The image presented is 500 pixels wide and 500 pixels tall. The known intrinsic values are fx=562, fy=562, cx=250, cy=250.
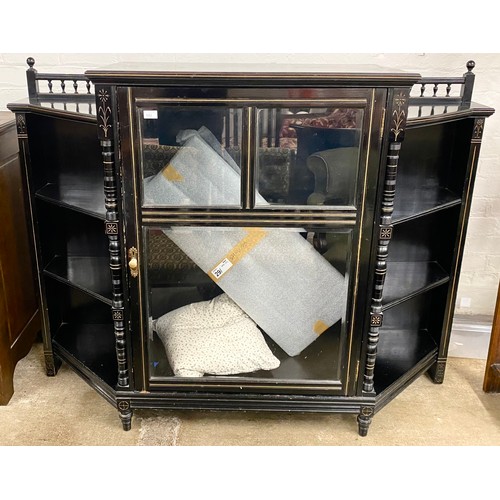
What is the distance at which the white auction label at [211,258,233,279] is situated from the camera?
5.36 ft

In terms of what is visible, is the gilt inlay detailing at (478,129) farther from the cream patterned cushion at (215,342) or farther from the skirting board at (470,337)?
the cream patterned cushion at (215,342)

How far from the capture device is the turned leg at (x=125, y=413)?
1.75 m

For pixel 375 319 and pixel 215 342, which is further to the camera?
pixel 215 342

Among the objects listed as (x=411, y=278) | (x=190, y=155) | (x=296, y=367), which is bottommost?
(x=296, y=367)

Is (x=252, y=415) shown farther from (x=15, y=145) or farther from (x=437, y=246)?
(x=15, y=145)

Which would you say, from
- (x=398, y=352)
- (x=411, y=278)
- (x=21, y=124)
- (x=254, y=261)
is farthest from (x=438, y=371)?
(x=21, y=124)

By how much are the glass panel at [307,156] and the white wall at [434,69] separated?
24.6 inches

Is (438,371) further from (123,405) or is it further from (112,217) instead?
(112,217)

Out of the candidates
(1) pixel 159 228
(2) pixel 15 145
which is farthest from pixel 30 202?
(1) pixel 159 228

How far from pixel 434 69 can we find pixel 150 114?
3.60ft

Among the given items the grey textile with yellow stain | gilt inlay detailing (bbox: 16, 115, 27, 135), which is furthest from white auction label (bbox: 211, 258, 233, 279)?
gilt inlay detailing (bbox: 16, 115, 27, 135)

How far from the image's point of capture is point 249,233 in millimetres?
1570

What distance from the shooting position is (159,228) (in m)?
1.55

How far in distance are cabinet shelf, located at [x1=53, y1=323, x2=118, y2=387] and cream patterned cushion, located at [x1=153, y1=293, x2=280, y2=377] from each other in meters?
0.28
